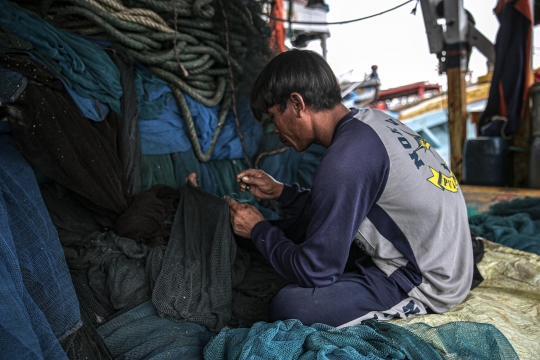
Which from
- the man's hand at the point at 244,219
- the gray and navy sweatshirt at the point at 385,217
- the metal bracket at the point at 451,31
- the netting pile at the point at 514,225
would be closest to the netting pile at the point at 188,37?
the man's hand at the point at 244,219

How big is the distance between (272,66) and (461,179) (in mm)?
3915

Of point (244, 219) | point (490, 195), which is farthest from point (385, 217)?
point (490, 195)

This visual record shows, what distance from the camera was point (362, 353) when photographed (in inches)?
50.4

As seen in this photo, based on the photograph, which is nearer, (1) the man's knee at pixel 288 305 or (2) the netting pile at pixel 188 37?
(1) the man's knee at pixel 288 305

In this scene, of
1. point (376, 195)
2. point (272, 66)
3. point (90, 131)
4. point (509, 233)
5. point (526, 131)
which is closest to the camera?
point (376, 195)

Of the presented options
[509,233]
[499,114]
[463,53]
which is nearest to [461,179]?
[499,114]

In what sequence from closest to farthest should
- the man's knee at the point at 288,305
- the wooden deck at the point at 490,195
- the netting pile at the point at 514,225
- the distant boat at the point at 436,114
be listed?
the man's knee at the point at 288,305
the netting pile at the point at 514,225
the wooden deck at the point at 490,195
the distant boat at the point at 436,114

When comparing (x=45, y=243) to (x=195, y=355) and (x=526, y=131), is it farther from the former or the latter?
(x=526, y=131)

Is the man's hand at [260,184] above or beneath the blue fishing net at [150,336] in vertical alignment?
above

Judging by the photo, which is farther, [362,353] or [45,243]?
[45,243]

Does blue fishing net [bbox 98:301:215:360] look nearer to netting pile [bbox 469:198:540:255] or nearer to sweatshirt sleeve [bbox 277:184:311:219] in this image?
sweatshirt sleeve [bbox 277:184:311:219]

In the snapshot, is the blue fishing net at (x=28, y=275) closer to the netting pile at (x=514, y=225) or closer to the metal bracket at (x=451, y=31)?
the netting pile at (x=514, y=225)

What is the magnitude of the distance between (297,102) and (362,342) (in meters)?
0.95

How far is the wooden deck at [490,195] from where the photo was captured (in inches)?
149
